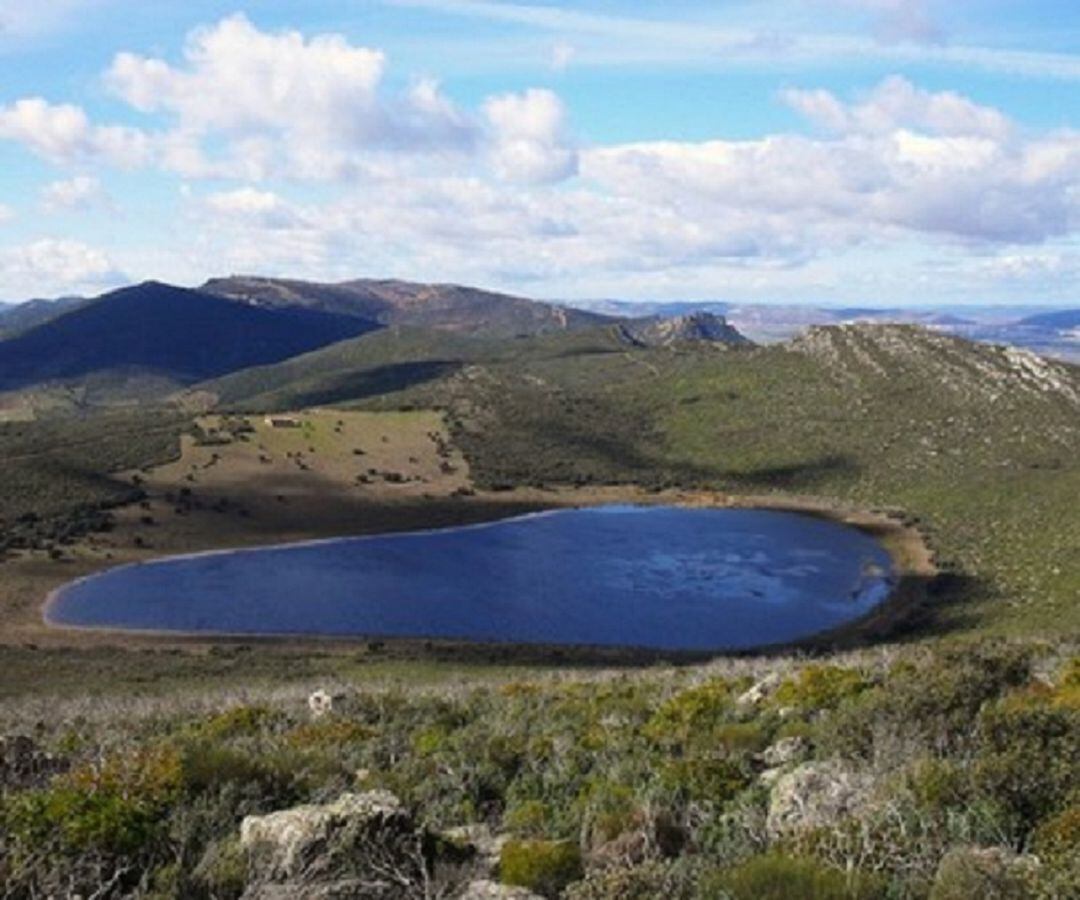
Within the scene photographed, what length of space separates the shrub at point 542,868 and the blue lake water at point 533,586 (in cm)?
5585

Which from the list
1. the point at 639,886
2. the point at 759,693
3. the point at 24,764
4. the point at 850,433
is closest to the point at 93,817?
the point at 639,886

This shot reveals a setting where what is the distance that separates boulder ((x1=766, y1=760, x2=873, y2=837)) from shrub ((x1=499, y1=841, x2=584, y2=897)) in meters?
1.76

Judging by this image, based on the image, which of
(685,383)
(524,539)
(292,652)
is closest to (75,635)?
(292,652)

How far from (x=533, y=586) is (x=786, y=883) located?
238 ft

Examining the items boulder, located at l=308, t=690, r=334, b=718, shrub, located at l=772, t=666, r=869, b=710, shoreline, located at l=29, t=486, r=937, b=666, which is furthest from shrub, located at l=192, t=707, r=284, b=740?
shoreline, located at l=29, t=486, r=937, b=666

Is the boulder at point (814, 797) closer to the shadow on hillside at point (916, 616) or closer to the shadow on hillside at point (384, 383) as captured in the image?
the shadow on hillside at point (916, 616)

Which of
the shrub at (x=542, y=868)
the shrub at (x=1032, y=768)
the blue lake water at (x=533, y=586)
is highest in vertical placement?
the shrub at (x=1032, y=768)

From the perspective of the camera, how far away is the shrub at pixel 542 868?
8.74m

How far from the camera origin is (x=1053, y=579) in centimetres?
6912

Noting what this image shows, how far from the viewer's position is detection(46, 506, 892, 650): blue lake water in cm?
6825

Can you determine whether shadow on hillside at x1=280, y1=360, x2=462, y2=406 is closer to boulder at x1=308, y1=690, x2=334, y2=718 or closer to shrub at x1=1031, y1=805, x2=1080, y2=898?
boulder at x1=308, y1=690, x2=334, y2=718

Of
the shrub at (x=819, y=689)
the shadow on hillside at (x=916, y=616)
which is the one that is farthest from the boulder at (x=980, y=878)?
the shadow on hillside at (x=916, y=616)

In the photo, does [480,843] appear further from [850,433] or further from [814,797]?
[850,433]

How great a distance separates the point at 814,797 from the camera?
10.3 meters
